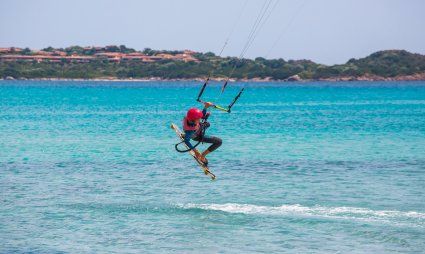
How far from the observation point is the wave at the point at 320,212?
2298 cm

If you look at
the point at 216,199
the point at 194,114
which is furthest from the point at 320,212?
the point at 194,114

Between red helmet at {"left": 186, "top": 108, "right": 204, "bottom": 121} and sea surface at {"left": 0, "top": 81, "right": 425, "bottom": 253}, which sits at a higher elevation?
red helmet at {"left": 186, "top": 108, "right": 204, "bottom": 121}

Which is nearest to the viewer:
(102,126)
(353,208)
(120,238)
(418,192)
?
(120,238)

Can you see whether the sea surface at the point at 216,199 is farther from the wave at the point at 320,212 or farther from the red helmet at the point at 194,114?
the red helmet at the point at 194,114

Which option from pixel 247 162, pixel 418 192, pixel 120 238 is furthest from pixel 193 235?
pixel 247 162

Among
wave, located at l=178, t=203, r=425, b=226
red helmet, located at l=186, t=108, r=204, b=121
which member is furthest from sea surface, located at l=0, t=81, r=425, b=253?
red helmet, located at l=186, t=108, r=204, b=121

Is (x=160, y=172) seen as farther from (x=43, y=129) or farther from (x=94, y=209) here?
(x=43, y=129)

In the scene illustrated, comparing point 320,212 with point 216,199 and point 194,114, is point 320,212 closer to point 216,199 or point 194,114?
point 216,199

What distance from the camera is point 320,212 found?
23891mm

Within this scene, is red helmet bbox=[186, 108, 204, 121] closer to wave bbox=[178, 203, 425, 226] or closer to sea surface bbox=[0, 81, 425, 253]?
sea surface bbox=[0, 81, 425, 253]

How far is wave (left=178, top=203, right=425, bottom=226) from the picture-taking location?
23.0 meters

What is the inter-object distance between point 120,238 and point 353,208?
24.9 feet

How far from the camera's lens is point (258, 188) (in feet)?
92.8

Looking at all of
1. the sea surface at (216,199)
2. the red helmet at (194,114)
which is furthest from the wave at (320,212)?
the red helmet at (194,114)
